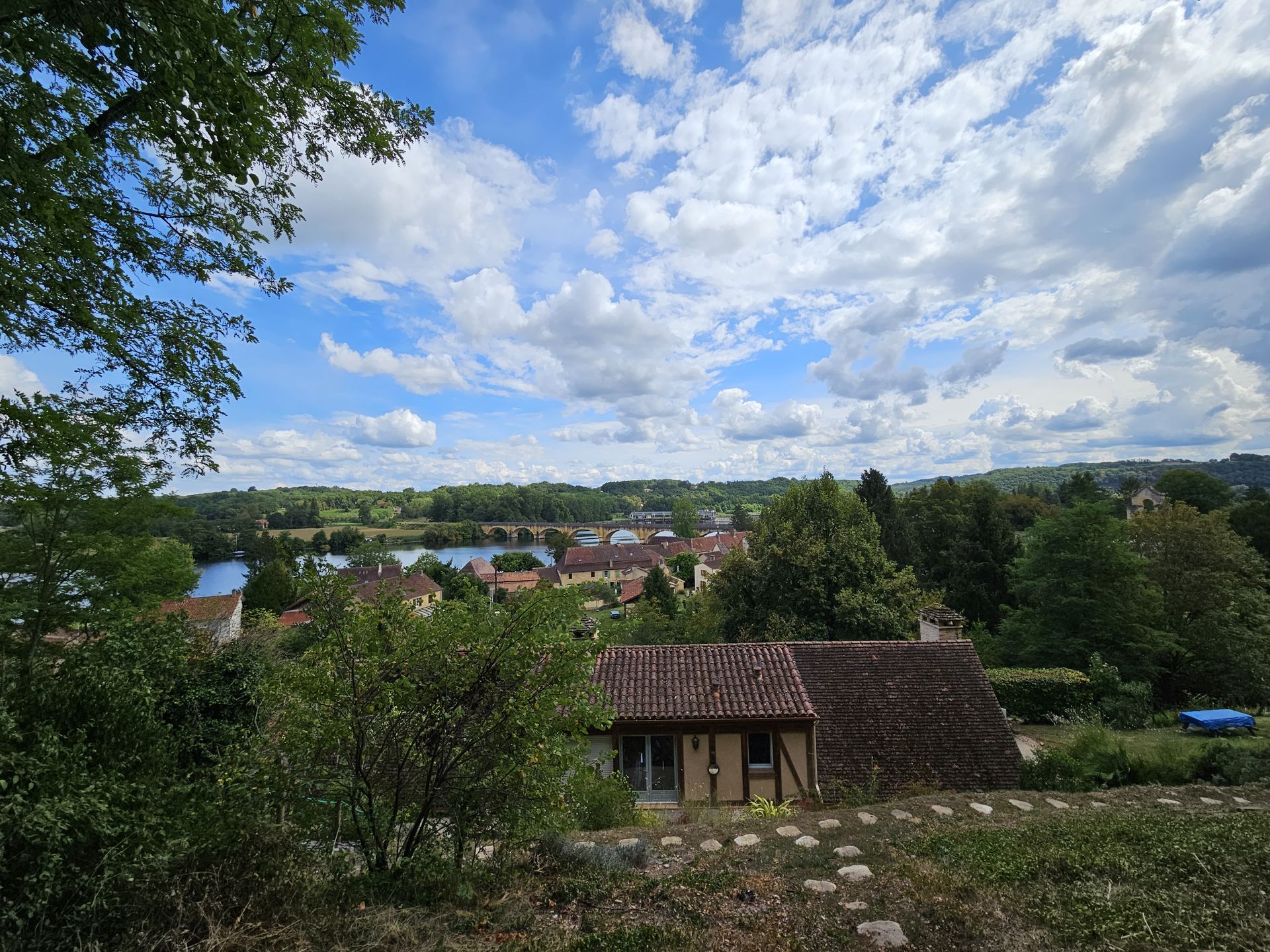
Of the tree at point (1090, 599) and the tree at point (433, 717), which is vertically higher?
the tree at point (433, 717)

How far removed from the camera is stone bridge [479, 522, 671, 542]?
116312mm

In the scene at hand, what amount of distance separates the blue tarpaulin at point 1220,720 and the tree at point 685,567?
43000mm

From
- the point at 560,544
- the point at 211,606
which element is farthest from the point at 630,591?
the point at 560,544

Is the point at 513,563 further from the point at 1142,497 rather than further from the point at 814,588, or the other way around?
the point at 1142,497

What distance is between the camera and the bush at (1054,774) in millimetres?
8961

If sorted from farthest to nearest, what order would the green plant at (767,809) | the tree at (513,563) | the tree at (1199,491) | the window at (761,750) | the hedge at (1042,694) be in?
the tree at (513,563)
the tree at (1199,491)
the hedge at (1042,694)
the window at (761,750)
the green plant at (767,809)

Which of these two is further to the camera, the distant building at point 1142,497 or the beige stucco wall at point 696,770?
the distant building at point 1142,497

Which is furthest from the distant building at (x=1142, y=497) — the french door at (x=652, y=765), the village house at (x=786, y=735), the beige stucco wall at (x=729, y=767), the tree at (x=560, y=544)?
the french door at (x=652, y=765)

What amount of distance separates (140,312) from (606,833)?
7.08 m

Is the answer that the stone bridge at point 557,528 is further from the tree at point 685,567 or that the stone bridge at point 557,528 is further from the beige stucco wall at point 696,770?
the beige stucco wall at point 696,770

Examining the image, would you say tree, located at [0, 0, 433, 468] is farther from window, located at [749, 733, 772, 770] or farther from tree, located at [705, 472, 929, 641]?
tree, located at [705, 472, 929, 641]

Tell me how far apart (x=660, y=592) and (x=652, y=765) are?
2888 cm

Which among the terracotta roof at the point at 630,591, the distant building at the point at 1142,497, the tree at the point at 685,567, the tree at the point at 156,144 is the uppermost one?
the tree at the point at 156,144

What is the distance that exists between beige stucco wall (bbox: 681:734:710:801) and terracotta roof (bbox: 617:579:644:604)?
36.8m
